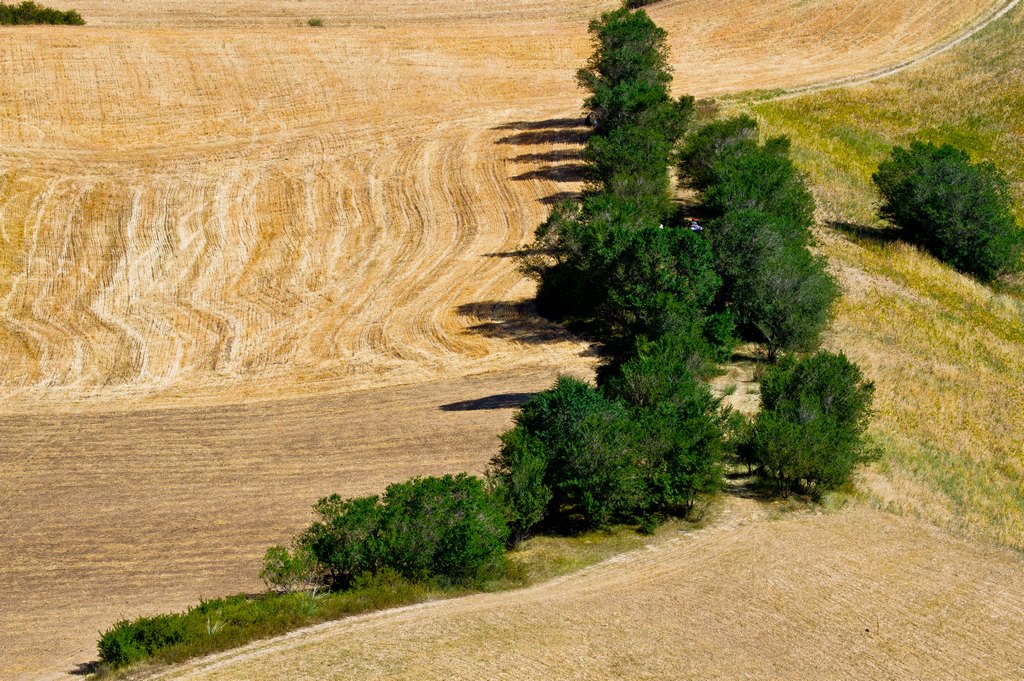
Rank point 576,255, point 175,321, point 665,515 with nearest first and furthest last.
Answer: point 665,515, point 576,255, point 175,321

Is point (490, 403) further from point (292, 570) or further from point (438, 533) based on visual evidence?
point (292, 570)

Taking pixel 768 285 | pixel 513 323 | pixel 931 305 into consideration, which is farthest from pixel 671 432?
pixel 931 305

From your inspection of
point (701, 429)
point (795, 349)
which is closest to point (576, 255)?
point (795, 349)

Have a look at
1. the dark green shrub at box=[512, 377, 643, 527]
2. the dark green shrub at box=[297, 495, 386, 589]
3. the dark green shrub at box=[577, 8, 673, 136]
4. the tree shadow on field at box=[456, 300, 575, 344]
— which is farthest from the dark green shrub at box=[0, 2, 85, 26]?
the dark green shrub at box=[297, 495, 386, 589]

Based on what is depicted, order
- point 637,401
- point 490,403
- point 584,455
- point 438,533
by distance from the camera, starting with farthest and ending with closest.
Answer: point 490,403 < point 637,401 < point 584,455 < point 438,533

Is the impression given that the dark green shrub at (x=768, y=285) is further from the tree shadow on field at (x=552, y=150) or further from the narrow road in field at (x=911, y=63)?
the narrow road in field at (x=911, y=63)

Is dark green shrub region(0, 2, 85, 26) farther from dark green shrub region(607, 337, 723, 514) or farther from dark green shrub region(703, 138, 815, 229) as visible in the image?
dark green shrub region(607, 337, 723, 514)

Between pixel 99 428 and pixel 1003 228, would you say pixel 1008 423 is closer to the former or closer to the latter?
pixel 1003 228
